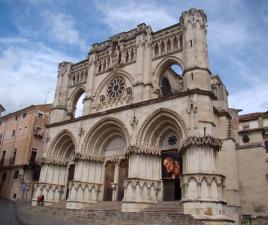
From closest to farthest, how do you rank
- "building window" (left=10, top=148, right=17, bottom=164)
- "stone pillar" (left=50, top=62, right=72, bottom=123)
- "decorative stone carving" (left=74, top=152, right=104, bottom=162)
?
1. "decorative stone carving" (left=74, top=152, right=104, bottom=162)
2. "stone pillar" (left=50, top=62, right=72, bottom=123)
3. "building window" (left=10, top=148, right=17, bottom=164)

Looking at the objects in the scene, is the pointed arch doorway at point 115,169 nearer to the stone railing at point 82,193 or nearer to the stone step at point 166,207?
the stone railing at point 82,193

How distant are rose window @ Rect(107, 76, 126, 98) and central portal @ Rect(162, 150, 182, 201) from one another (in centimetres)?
733

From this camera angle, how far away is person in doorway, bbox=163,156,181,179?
18734 millimetres

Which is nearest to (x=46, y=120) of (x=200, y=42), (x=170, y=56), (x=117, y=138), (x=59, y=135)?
(x=59, y=135)

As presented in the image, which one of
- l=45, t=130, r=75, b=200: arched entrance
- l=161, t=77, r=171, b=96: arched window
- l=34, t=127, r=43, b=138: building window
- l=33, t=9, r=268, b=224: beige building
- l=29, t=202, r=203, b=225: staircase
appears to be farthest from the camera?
l=34, t=127, r=43, b=138: building window

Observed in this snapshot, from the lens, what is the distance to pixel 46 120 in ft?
116

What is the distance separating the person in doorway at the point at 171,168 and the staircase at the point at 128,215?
190cm

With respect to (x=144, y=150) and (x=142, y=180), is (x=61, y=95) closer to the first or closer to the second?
(x=144, y=150)

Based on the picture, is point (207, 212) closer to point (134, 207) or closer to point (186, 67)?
point (134, 207)

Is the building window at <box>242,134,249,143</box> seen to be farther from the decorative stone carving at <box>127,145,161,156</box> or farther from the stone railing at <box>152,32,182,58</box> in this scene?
the decorative stone carving at <box>127,145,161,156</box>

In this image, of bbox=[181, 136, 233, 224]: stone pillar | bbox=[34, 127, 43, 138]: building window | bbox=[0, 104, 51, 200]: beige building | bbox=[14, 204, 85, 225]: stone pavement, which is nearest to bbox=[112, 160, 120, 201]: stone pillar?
bbox=[14, 204, 85, 225]: stone pavement

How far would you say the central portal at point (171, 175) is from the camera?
18516 millimetres

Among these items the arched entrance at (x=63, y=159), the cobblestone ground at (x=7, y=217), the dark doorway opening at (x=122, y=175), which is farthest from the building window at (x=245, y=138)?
the cobblestone ground at (x=7, y=217)

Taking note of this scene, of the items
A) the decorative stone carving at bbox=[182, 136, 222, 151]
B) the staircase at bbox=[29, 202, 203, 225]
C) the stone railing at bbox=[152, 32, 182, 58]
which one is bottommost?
the staircase at bbox=[29, 202, 203, 225]
